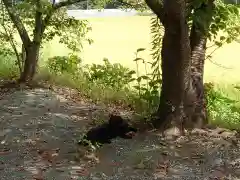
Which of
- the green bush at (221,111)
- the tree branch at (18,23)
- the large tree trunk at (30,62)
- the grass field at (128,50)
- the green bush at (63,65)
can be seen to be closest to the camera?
the green bush at (221,111)

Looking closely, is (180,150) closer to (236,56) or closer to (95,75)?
(95,75)

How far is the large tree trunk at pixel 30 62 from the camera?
8883mm

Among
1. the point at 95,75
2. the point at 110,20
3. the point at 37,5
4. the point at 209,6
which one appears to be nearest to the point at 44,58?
the point at 95,75

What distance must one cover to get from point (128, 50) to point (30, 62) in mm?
7626

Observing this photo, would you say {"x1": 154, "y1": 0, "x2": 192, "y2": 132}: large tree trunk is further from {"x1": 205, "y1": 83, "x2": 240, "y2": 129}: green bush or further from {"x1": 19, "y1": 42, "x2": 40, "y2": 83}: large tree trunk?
{"x1": 19, "y1": 42, "x2": 40, "y2": 83}: large tree trunk

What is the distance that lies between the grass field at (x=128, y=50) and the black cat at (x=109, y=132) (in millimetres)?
4611

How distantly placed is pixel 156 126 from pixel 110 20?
21.6 meters

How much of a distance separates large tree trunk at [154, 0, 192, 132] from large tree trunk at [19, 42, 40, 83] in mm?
3733

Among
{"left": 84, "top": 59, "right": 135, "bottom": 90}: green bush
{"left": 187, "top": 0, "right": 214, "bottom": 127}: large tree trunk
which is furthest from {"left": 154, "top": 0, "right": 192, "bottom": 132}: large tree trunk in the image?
{"left": 84, "top": 59, "right": 135, "bottom": 90}: green bush

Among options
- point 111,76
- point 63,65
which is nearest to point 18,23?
point 63,65

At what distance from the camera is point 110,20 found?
27.1 meters

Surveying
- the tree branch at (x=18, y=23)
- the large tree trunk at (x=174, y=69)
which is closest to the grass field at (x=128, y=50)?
the tree branch at (x=18, y=23)

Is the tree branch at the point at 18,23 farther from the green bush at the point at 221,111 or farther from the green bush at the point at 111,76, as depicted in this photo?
the green bush at the point at 221,111

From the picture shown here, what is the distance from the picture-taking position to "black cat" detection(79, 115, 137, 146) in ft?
18.1
